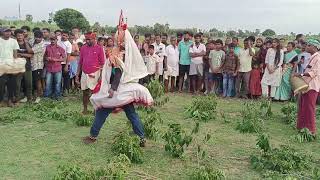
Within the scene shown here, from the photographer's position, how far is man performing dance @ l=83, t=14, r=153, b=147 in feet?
22.0

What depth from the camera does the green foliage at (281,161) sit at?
602cm

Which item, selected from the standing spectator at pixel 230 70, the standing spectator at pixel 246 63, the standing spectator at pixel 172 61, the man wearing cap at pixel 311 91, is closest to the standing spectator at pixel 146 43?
the standing spectator at pixel 172 61

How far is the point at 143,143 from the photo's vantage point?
23.1 feet

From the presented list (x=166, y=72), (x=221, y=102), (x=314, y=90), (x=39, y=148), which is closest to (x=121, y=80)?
(x=39, y=148)

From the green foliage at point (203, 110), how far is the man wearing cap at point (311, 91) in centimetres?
194

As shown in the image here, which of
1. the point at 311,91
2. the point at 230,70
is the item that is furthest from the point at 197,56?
the point at 311,91

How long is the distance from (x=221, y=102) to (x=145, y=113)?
119 inches

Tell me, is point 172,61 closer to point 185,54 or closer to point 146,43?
point 185,54

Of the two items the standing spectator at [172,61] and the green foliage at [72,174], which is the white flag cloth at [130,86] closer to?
the green foliage at [72,174]

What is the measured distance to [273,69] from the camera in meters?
12.3

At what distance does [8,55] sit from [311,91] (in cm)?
636

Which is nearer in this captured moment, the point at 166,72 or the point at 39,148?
the point at 39,148

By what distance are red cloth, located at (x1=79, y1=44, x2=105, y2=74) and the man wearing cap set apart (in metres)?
4.00

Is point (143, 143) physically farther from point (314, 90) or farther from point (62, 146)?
point (314, 90)
